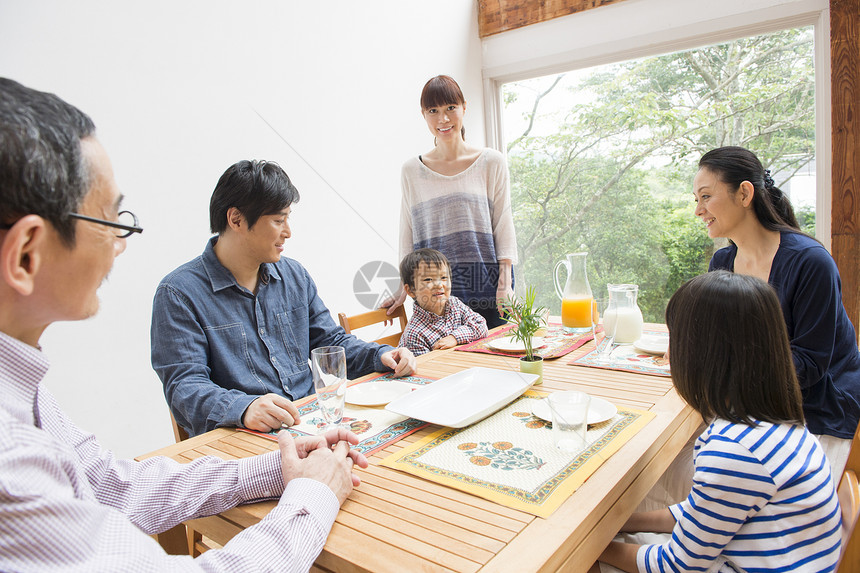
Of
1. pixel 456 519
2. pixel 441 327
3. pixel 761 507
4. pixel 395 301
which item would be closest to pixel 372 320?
pixel 395 301

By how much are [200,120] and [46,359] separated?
235cm

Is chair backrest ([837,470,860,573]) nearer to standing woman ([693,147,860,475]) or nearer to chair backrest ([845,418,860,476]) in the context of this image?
chair backrest ([845,418,860,476])

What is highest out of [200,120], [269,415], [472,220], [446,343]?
[200,120]

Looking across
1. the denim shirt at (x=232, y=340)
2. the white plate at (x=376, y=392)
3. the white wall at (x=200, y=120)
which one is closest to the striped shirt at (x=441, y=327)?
the denim shirt at (x=232, y=340)

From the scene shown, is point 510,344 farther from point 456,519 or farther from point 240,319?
point 456,519

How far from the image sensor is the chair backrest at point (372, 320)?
2.23 m

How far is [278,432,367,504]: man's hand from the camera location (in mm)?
900

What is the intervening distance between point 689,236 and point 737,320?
121 inches

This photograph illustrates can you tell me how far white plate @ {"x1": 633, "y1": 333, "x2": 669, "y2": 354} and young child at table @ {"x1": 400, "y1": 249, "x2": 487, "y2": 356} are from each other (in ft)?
2.09

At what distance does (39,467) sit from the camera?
1.86 feet

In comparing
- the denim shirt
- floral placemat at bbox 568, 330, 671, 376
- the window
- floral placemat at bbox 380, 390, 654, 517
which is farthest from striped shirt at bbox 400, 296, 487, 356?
the window

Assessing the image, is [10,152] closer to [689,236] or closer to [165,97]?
[165,97]

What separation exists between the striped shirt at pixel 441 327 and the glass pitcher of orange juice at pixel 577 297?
0.53 meters

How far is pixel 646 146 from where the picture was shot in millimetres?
3863
